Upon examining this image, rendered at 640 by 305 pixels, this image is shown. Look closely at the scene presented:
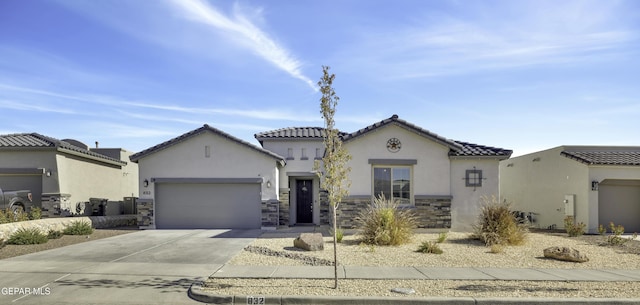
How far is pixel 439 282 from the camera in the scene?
28.0 ft

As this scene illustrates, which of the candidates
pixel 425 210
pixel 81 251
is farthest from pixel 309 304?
pixel 425 210

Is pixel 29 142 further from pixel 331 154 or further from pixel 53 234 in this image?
pixel 331 154

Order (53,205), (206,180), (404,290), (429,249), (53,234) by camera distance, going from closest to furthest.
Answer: (404,290)
(429,249)
(53,234)
(206,180)
(53,205)

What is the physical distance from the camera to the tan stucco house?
16.5 m

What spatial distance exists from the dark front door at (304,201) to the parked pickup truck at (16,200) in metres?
11.9

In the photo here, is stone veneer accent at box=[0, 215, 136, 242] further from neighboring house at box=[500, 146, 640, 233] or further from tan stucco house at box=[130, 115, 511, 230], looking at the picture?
neighboring house at box=[500, 146, 640, 233]

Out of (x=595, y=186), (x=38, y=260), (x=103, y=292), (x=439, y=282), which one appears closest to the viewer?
(x=103, y=292)

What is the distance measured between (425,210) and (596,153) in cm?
926

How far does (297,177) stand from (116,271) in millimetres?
12325

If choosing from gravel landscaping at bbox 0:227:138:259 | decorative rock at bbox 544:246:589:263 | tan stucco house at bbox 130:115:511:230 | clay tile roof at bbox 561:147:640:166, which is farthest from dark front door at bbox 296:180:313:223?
clay tile roof at bbox 561:147:640:166

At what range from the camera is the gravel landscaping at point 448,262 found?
25.5 feet

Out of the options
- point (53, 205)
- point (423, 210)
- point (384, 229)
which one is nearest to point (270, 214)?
point (423, 210)

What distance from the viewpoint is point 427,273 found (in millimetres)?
9359

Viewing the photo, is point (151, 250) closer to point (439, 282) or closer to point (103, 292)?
point (103, 292)
